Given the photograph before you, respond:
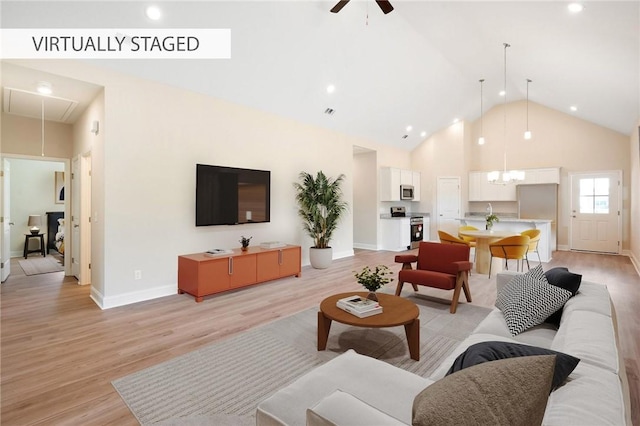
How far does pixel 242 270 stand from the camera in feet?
Result: 15.0

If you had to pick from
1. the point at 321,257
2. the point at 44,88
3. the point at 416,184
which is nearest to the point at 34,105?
the point at 44,88

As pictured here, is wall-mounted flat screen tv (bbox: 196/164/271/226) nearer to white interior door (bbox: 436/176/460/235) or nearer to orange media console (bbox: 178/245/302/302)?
orange media console (bbox: 178/245/302/302)

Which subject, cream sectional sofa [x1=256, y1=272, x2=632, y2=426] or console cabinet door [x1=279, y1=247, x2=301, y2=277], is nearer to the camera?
cream sectional sofa [x1=256, y1=272, x2=632, y2=426]

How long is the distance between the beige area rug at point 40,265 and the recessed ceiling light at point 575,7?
27.9 ft

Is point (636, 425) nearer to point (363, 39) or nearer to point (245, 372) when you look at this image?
point (245, 372)

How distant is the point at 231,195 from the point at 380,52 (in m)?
3.47

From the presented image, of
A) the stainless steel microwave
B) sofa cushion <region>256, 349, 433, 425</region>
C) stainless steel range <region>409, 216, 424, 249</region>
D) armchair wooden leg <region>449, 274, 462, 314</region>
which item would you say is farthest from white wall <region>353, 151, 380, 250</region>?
sofa cushion <region>256, 349, 433, 425</region>

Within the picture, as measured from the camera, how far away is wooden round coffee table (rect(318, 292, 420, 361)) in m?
2.50

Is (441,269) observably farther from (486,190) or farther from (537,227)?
(486,190)

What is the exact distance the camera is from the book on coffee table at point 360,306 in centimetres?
261

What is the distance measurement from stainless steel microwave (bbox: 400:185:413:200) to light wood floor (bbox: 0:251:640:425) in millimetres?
3858

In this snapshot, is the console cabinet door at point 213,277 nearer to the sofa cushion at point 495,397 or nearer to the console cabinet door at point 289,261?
the console cabinet door at point 289,261

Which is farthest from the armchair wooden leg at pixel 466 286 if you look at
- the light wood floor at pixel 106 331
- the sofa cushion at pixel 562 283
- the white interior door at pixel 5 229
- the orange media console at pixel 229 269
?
the white interior door at pixel 5 229

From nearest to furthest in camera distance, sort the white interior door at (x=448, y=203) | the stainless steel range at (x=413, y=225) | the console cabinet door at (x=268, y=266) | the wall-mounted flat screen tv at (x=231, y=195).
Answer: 1. the wall-mounted flat screen tv at (x=231, y=195)
2. the console cabinet door at (x=268, y=266)
3. the stainless steel range at (x=413, y=225)
4. the white interior door at (x=448, y=203)
